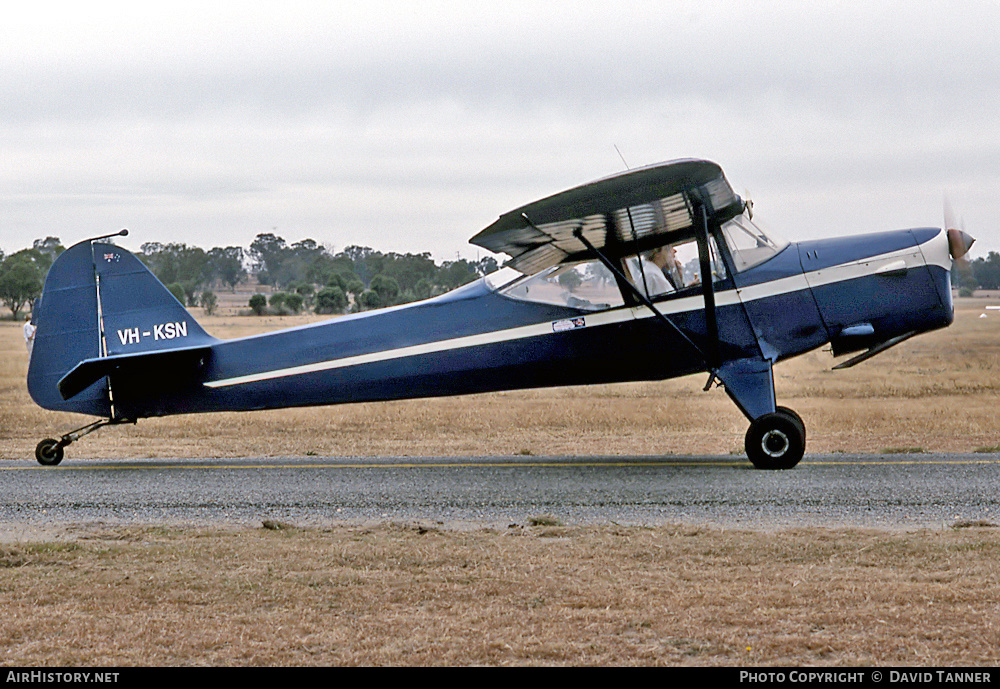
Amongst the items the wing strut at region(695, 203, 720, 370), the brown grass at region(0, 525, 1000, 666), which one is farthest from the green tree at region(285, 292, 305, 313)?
the brown grass at region(0, 525, 1000, 666)

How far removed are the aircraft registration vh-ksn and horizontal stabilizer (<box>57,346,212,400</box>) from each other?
2cm

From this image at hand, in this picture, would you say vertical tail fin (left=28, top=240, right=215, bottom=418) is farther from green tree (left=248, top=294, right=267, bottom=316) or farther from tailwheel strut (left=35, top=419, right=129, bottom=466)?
green tree (left=248, top=294, right=267, bottom=316)

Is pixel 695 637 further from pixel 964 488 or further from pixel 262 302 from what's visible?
pixel 262 302

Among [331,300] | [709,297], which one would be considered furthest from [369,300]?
[709,297]

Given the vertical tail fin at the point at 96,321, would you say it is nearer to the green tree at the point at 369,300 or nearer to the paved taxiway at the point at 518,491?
the paved taxiway at the point at 518,491

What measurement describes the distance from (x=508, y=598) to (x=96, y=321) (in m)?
8.13

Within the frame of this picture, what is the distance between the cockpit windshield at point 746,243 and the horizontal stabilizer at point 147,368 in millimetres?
5880

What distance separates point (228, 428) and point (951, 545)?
13150 mm

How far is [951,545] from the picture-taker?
24.1 feet

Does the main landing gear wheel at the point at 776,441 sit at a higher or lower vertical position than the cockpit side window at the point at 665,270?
lower

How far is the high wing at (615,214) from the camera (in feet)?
31.5

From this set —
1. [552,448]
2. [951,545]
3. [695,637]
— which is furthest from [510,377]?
[695,637]

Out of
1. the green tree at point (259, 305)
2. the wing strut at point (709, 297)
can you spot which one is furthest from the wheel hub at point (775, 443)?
the green tree at point (259, 305)

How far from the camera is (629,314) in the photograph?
38.0ft
